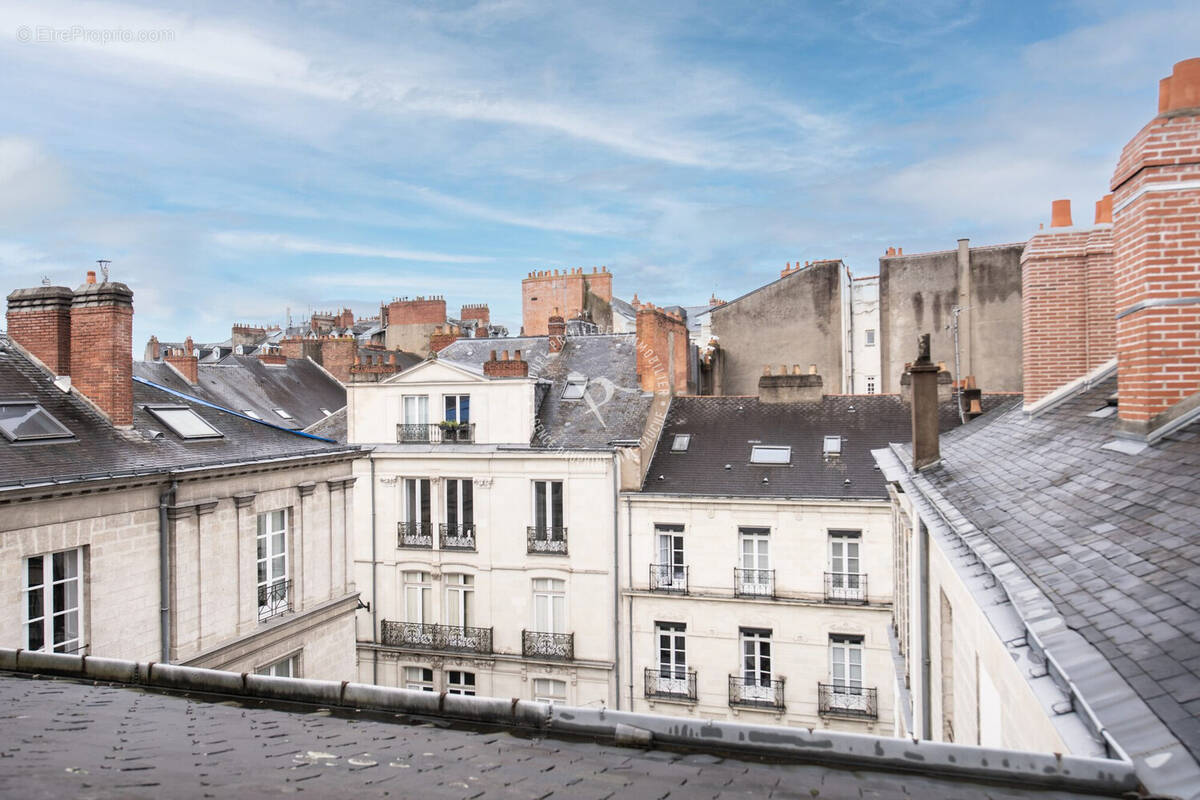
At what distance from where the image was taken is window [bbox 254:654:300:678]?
12.7 meters

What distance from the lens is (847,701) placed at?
1689 centimetres

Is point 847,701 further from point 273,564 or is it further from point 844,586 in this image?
point 273,564

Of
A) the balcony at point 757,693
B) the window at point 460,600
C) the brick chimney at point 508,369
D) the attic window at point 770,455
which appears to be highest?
the brick chimney at point 508,369

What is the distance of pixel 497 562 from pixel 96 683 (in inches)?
591

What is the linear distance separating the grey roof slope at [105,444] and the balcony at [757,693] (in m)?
10.2

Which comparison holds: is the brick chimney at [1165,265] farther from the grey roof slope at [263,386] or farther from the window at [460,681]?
the grey roof slope at [263,386]

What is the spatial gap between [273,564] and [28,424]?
424 centimetres

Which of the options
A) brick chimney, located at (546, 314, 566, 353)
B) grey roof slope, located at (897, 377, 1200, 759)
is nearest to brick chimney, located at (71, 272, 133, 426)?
grey roof slope, located at (897, 377, 1200, 759)

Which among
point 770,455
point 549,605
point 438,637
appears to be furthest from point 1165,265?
point 438,637

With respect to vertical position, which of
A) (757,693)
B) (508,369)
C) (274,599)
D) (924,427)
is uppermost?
(508,369)

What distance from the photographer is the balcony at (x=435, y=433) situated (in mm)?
20594

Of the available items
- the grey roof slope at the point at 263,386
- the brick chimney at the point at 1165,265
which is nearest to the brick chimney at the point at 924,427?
the brick chimney at the point at 1165,265

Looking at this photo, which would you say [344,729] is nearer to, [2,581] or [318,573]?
[2,581]

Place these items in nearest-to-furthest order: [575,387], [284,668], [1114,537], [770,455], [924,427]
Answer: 1. [1114,537]
2. [924,427]
3. [284,668]
4. [770,455]
5. [575,387]
